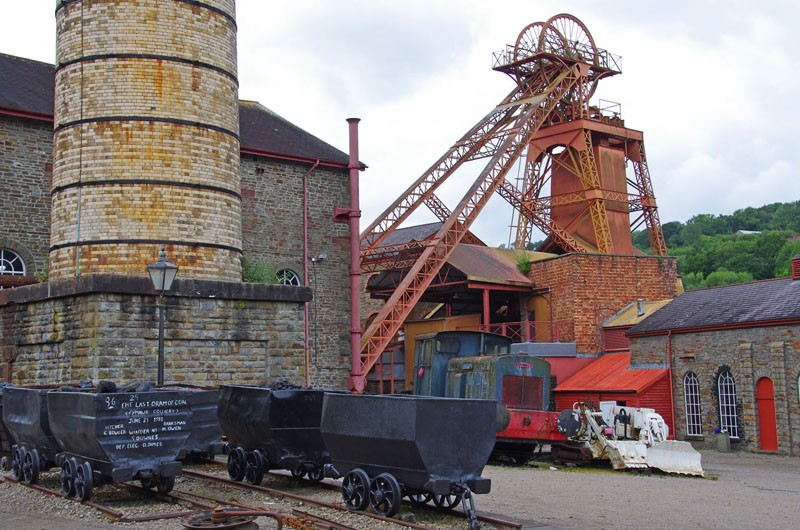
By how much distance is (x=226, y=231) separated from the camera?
20.5m

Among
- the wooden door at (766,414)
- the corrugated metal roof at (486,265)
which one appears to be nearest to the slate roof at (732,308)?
the wooden door at (766,414)

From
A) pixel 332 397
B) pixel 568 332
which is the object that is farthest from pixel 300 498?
pixel 568 332

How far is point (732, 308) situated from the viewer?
75.5ft

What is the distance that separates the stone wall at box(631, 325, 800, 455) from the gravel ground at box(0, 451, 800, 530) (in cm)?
390

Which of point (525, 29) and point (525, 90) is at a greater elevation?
point (525, 29)

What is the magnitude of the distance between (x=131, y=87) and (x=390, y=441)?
12470 mm

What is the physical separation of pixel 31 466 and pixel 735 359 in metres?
16.3

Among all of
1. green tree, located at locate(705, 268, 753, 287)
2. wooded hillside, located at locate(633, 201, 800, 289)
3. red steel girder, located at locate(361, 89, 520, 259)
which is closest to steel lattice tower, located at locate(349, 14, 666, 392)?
red steel girder, located at locate(361, 89, 520, 259)

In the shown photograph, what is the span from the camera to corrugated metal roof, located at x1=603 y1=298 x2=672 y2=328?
27531 millimetres

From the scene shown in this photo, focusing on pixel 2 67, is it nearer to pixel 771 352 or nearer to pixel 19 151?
pixel 19 151

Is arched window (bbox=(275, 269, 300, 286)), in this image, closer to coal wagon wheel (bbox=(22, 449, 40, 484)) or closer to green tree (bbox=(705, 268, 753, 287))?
coal wagon wheel (bbox=(22, 449, 40, 484))

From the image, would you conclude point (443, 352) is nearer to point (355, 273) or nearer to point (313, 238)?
point (355, 273)

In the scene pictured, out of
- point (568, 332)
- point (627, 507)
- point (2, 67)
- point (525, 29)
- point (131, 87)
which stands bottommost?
point (627, 507)

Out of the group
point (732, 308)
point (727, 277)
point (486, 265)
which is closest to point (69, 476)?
point (732, 308)
